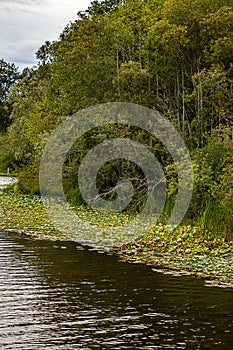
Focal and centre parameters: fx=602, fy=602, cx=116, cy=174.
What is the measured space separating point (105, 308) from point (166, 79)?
44.5 feet

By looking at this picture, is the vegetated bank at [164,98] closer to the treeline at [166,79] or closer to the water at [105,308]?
the treeline at [166,79]

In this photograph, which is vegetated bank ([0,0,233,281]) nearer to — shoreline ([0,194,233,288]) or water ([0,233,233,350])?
shoreline ([0,194,233,288])

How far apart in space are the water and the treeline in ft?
15.2

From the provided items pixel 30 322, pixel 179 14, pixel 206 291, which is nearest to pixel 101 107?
pixel 179 14

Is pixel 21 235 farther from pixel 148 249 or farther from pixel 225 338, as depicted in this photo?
pixel 225 338

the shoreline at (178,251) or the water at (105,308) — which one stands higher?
the shoreline at (178,251)

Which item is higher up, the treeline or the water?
the treeline

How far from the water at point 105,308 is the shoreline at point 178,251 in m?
0.49

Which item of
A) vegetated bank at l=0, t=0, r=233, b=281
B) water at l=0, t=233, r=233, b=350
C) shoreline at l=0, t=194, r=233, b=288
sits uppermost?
vegetated bank at l=0, t=0, r=233, b=281

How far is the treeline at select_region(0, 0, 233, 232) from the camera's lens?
56.6ft

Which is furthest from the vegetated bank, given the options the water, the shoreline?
the water

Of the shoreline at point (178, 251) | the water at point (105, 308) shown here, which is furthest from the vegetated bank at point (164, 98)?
the water at point (105, 308)

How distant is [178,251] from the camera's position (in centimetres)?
1385

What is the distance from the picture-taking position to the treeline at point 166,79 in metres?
17.2
